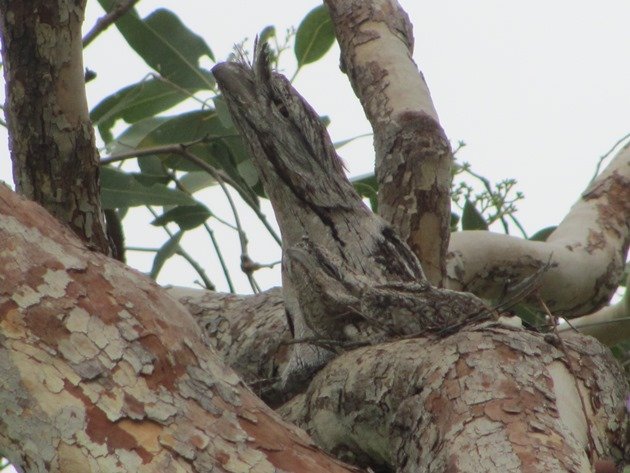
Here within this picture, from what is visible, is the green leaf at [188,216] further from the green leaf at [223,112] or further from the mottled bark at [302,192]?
the mottled bark at [302,192]

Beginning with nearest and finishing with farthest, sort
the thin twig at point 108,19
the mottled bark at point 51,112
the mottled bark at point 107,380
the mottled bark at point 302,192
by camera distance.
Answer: the mottled bark at point 107,380
the mottled bark at point 51,112
the mottled bark at point 302,192
the thin twig at point 108,19

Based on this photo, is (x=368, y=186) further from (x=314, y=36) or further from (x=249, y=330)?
(x=249, y=330)

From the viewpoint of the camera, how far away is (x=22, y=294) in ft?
2.97

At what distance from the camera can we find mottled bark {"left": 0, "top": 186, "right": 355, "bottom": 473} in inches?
32.9

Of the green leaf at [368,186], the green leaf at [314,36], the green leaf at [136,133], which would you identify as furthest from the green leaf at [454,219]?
the green leaf at [136,133]

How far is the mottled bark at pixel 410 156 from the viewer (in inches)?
70.2

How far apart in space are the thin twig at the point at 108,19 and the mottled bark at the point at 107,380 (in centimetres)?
79

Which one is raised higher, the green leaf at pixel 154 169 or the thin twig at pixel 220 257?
the green leaf at pixel 154 169

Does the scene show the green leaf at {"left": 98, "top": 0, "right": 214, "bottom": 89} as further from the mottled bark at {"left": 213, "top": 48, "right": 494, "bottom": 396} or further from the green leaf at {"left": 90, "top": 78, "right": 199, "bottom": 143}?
the mottled bark at {"left": 213, "top": 48, "right": 494, "bottom": 396}

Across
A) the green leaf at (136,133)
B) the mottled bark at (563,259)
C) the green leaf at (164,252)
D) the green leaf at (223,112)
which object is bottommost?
the mottled bark at (563,259)

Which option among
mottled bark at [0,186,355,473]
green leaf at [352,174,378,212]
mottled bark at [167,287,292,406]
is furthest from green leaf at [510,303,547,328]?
mottled bark at [0,186,355,473]

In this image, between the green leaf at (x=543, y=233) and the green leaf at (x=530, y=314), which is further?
the green leaf at (x=543, y=233)

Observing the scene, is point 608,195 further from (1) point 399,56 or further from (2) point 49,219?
(2) point 49,219

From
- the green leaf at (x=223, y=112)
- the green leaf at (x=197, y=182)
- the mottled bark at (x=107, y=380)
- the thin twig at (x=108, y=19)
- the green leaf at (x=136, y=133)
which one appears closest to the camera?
the mottled bark at (x=107, y=380)
